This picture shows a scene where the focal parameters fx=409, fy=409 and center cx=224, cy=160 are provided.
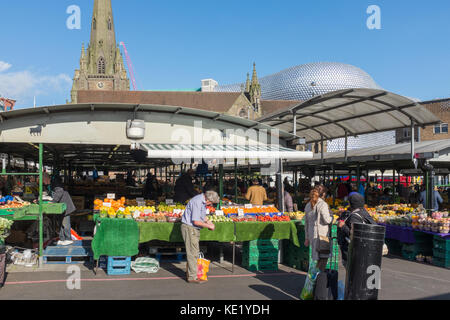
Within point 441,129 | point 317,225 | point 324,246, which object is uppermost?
point 441,129

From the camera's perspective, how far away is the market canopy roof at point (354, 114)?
1001cm

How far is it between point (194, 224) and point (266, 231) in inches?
74.3

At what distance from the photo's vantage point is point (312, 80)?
434 ft

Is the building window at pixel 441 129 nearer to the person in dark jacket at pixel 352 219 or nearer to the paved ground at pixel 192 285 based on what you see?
the paved ground at pixel 192 285

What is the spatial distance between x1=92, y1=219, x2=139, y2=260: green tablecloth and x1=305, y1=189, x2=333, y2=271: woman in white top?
329 centimetres

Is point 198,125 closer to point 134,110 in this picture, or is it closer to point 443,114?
point 134,110

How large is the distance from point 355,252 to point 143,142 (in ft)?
19.2

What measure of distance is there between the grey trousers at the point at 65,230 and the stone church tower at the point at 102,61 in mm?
71246

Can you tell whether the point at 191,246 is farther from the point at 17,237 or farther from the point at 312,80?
the point at 312,80

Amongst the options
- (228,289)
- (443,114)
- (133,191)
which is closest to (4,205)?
(228,289)

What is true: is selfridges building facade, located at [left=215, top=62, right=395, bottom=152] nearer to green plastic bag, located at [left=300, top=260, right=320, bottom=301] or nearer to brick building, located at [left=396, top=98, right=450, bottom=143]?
brick building, located at [left=396, top=98, right=450, bottom=143]

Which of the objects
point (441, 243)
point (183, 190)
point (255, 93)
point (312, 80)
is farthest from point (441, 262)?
point (312, 80)

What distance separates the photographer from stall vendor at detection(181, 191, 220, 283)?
693cm

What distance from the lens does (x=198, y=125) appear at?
10.2 m
